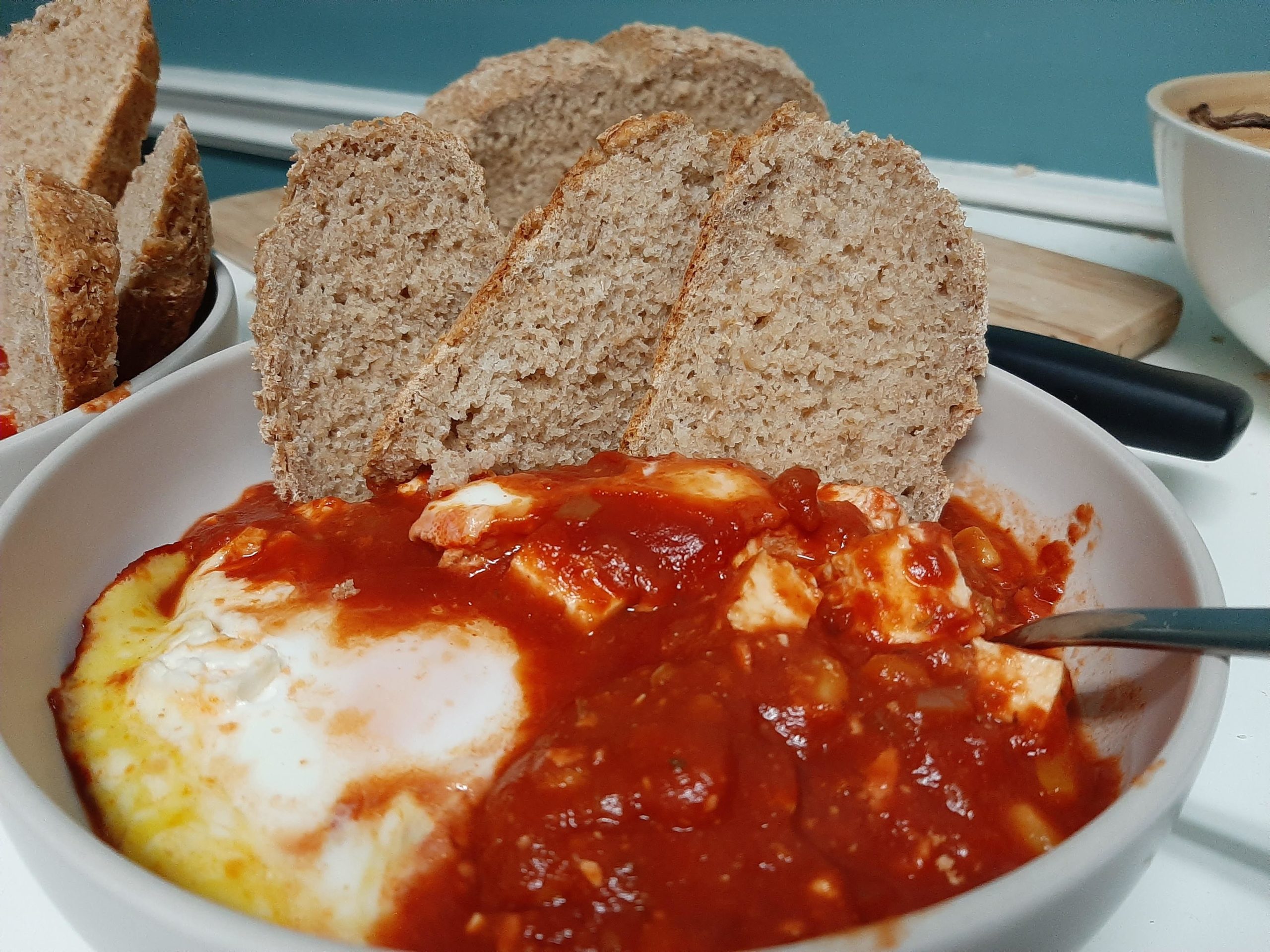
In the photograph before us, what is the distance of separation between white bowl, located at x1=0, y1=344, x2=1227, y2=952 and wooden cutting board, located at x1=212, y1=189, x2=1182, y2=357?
2.67ft

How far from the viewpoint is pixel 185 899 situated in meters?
0.96

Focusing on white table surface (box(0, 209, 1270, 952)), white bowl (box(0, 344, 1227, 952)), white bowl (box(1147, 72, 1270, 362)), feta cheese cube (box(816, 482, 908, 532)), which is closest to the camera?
white bowl (box(0, 344, 1227, 952))

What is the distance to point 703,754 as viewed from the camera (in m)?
1.21

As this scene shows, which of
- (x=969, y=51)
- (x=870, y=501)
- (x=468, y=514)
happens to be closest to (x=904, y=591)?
(x=870, y=501)

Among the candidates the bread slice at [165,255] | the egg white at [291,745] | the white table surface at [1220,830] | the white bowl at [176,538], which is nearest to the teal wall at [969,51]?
the white table surface at [1220,830]

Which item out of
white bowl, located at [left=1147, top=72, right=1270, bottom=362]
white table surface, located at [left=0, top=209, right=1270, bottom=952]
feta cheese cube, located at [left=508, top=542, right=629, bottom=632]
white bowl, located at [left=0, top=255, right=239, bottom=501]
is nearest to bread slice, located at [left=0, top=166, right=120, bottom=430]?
white bowl, located at [left=0, top=255, right=239, bottom=501]

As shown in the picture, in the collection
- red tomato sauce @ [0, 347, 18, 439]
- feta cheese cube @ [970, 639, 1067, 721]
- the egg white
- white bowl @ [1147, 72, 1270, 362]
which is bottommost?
red tomato sauce @ [0, 347, 18, 439]

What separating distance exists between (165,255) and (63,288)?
35 cm

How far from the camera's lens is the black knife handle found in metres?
1.90

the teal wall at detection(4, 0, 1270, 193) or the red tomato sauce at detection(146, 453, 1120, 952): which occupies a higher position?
the teal wall at detection(4, 0, 1270, 193)

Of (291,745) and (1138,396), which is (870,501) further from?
(291,745)

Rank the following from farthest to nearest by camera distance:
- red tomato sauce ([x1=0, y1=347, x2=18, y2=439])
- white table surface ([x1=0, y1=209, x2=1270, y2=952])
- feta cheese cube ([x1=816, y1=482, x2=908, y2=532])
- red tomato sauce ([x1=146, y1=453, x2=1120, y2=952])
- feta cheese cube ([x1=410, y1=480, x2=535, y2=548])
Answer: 1. red tomato sauce ([x1=0, y1=347, x2=18, y2=439])
2. feta cheese cube ([x1=816, y1=482, x2=908, y2=532])
3. feta cheese cube ([x1=410, y1=480, x2=535, y2=548])
4. white table surface ([x1=0, y1=209, x2=1270, y2=952])
5. red tomato sauce ([x1=146, y1=453, x2=1120, y2=952])

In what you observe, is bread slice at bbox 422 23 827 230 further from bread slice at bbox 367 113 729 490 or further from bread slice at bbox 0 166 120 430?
bread slice at bbox 0 166 120 430

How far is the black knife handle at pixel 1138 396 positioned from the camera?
1898 mm
